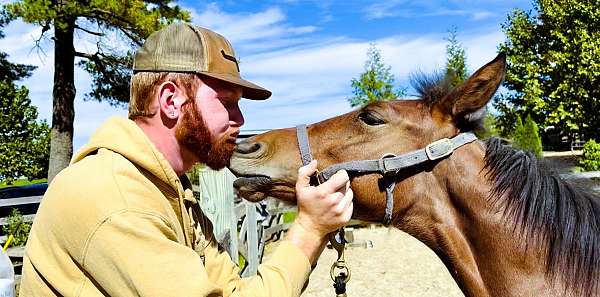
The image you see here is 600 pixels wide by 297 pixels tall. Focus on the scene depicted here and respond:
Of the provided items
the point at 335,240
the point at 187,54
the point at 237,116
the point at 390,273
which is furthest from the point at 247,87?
the point at 390,273

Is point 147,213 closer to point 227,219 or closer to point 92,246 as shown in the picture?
point 92,246

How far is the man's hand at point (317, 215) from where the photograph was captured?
1846mm

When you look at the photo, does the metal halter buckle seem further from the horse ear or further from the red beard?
the red beard

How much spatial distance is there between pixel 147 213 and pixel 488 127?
6.01 ft

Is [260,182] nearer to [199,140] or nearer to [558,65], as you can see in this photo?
[199,140]

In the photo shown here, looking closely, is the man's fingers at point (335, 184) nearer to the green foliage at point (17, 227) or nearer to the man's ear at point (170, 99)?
the man's ear at point (170, 99)

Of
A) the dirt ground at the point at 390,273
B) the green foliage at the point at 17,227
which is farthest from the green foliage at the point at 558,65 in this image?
the green foliage at the point at 17,227

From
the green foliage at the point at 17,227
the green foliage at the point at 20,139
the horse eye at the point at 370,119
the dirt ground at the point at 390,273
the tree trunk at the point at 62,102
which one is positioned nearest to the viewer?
the horse eye at the point at 370,119

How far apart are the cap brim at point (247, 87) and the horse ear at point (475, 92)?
0.94 meters

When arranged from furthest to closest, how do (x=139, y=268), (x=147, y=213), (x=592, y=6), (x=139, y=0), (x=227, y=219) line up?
(x=592, y=6) → (x=139, y=0) → (x=227, y=219) → (x=147, y=213) → (x=139, y=268)

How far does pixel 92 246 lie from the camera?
151 cm

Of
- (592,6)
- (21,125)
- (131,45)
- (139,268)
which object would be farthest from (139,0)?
(592,6)

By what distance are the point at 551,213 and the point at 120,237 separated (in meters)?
1.90

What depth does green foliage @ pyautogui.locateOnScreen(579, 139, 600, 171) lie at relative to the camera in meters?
14.1
